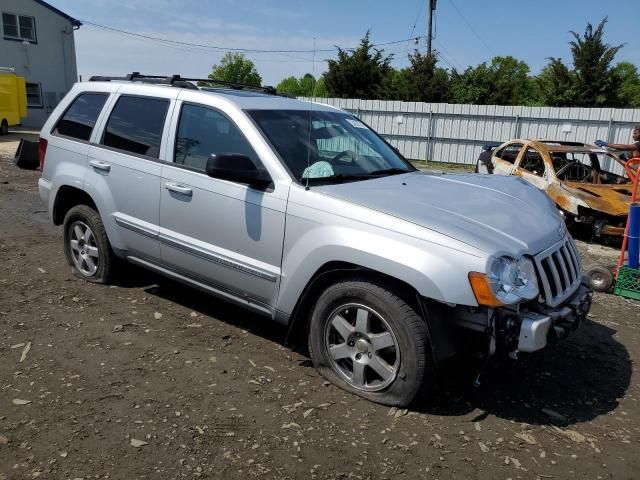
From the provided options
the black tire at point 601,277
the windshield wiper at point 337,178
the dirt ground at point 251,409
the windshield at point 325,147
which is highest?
the windshield at point 325,147

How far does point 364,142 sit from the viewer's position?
15.1 feet

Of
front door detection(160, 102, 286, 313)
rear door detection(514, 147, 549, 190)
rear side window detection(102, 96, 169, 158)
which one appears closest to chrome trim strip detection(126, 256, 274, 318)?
front door detection(160, 102, 286, 313)

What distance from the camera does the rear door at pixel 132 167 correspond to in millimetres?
4414

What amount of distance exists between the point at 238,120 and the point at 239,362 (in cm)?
172

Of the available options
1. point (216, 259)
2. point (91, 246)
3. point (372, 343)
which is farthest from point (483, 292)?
point (91, 246)

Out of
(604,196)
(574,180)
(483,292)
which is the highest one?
(483,292)

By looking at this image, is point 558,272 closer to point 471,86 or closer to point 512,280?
point 512,280

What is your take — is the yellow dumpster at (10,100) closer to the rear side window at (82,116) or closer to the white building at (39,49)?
the white building at (39,49)

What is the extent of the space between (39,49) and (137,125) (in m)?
30.4

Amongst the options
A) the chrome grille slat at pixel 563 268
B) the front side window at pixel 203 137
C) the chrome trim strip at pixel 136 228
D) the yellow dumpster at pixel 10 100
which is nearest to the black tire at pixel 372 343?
the chrome grille slat at pixel 563 268

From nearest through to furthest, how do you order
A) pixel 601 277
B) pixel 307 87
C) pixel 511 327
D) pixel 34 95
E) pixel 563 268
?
1. pixel 511 327
2. pixel 563 268
3. pixel 601 277
4. pixel 307 87
5. pixel 34 95

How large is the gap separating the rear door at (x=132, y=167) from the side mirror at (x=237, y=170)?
96 cm

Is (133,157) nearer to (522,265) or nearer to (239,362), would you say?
(239,362)

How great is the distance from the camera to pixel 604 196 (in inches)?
327
